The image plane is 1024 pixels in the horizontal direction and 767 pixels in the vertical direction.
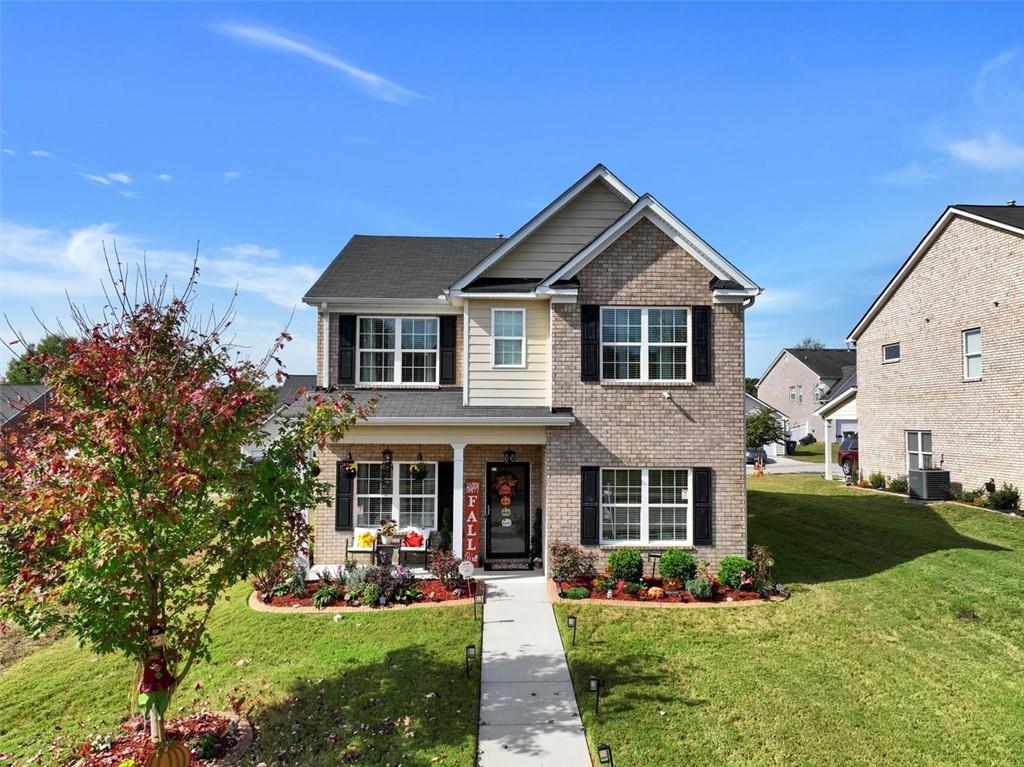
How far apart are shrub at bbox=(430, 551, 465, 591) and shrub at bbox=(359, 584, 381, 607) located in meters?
1.25

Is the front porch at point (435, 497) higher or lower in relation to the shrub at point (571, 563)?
higher

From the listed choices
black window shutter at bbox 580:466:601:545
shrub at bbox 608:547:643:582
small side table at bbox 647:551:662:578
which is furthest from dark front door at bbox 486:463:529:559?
small side table at bbox 647:551:662:578

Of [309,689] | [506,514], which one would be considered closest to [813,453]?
[506,514]

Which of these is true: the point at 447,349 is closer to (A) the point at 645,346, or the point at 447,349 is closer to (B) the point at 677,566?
(A) the point at 645,346

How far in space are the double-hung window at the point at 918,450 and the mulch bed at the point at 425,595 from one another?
18963 millimetres

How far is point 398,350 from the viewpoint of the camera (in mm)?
14031

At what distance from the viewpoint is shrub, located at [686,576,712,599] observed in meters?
11.0

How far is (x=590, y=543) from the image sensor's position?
1205 centimetres

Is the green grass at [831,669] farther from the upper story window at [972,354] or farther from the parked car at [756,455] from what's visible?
the parked car at [756,455]

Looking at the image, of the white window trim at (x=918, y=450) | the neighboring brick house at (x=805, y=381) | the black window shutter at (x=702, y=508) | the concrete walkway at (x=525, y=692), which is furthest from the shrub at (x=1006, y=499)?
the neighboring brick house at (x=805, y=381)

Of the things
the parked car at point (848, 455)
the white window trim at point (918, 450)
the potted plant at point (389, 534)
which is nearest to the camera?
the potted plant at point (389, 534)

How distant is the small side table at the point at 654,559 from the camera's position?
1199cm

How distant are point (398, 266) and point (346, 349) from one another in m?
3.08

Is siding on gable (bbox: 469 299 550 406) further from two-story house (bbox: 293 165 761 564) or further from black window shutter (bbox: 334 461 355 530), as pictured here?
black window shutter (bbox: 334 461 355 530)
